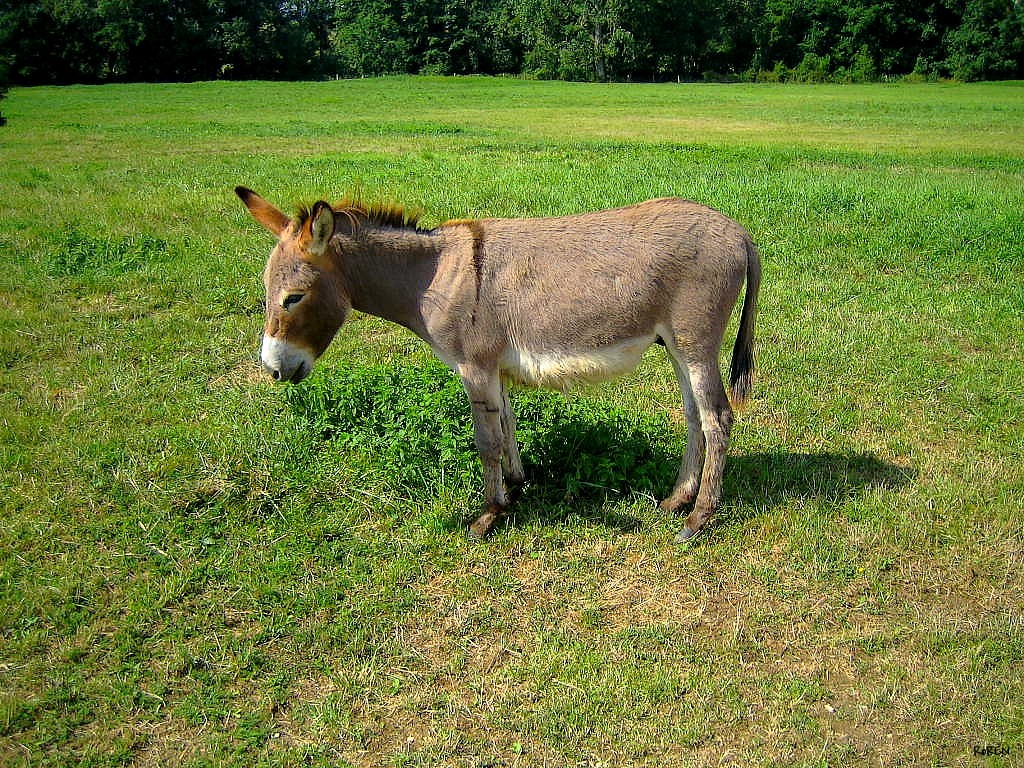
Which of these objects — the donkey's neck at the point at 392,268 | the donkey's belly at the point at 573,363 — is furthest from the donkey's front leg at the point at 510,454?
the donkey's neck at the point at 392,268

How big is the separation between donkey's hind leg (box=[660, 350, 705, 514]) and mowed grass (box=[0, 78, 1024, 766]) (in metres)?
0.17

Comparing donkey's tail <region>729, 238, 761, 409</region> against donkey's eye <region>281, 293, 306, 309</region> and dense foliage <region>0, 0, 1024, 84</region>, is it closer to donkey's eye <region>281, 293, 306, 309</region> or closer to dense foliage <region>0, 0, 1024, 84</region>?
donkey's eye <region>281, 293, 306, 309</region>

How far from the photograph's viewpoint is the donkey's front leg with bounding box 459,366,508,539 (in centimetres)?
492

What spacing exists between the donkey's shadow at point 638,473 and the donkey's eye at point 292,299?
81.0 inches

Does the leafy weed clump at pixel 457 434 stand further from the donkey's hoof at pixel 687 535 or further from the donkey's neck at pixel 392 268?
the donkey's neck at pixel 392 268

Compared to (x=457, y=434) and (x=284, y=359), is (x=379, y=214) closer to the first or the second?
(x=284, y=359)

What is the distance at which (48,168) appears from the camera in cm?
1703

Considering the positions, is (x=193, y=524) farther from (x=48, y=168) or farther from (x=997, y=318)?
(x=48, y=168)

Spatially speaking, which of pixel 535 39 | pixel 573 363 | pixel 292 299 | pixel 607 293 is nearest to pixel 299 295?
pixel 292 299

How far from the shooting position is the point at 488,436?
5.08m

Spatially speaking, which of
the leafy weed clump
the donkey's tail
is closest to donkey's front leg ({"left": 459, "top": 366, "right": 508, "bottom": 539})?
the leafy weed clump

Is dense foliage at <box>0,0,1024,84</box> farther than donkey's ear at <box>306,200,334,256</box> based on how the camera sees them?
Yes

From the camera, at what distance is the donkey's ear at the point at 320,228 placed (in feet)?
14.5

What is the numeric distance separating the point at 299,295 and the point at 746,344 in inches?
112
